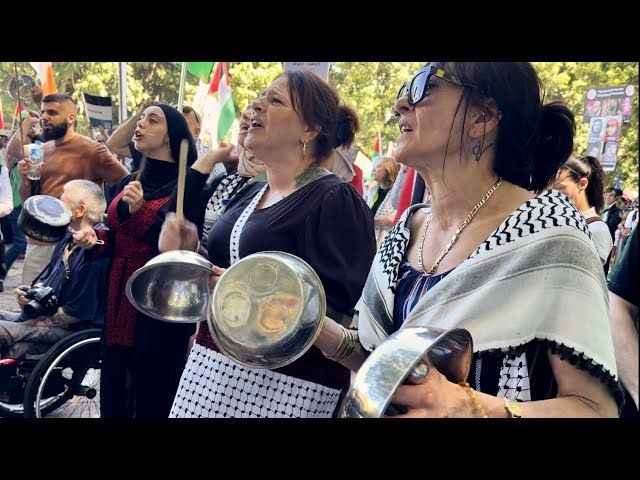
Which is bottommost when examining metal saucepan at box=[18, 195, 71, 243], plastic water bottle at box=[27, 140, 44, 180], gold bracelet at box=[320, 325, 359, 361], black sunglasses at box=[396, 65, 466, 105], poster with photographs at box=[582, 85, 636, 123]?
plastic water bottle at box=[27, 140, 44, 180]

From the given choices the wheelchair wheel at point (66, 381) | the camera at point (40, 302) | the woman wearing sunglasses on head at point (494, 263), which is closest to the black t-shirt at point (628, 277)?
the woman wearing sunglasses on head at point (494, 263)

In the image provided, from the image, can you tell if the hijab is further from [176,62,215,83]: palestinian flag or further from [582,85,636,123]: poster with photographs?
[582,85,636,123]: poster with photographs

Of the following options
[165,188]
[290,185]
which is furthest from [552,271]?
[165,188]

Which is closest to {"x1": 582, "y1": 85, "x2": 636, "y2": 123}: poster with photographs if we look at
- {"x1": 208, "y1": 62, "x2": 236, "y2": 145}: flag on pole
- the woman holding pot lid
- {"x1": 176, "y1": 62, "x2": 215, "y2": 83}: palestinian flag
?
{"x1": 208, "y1": 62, "x2": 236, "y2": 145}: flag on pole

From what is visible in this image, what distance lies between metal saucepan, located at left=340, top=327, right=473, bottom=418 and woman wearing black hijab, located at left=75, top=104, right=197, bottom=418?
2.42 meters

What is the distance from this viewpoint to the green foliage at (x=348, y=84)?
15.9 metres

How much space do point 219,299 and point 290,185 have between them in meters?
1.01

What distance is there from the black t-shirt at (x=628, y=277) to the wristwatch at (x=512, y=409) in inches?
30.1

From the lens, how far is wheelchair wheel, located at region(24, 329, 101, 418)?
3.76 meters

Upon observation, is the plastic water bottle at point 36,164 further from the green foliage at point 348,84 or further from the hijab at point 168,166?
the green foliage at point 348,84

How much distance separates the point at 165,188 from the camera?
3.57m

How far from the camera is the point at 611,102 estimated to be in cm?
873

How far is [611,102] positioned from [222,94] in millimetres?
5344

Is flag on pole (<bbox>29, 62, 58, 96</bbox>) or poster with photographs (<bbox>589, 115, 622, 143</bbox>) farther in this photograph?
flag on pole (<bbox>29, 62, 58, 96</bbox>)
